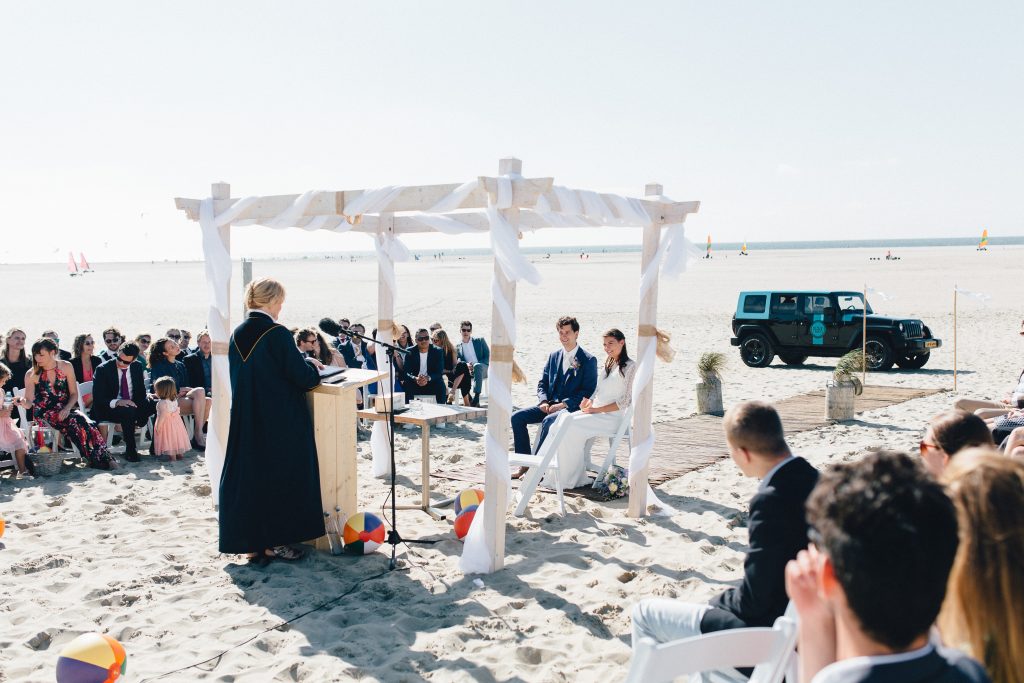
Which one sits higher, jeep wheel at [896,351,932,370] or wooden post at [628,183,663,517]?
wooden post at [628,183,663,517]

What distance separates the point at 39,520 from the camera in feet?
21.1

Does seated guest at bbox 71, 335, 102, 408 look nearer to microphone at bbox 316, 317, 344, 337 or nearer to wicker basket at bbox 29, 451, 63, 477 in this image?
wicker basket at bbox 29, 451, 63, 477

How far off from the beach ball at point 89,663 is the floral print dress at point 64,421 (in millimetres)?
4889

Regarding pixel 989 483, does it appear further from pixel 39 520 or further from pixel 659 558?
pixel 39 520

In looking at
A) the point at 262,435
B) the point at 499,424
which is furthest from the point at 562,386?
the point at 262,435

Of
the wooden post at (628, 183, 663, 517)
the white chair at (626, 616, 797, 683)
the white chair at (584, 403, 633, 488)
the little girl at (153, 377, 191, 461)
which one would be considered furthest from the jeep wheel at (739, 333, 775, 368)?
the white chair at (626, 616, 797, 683)

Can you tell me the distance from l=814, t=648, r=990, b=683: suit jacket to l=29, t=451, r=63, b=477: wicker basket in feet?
26.2

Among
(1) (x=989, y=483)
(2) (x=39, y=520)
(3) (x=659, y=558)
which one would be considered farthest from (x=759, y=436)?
(2) (x=39, y=520)

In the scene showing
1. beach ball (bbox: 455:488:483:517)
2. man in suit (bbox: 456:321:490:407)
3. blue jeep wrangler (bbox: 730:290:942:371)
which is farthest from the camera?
blue jeep wrangler (bbox: 730:290:942:371)

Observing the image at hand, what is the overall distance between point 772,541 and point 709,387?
8.60m

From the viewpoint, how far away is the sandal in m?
5.59

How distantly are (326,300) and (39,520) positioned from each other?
34.0 m

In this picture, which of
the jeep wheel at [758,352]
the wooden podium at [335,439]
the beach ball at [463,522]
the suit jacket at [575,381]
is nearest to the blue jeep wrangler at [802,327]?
the jeep wheel at [758,352]

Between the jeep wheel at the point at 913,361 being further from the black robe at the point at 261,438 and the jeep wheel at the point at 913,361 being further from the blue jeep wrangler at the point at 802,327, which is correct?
the black robe at the point at 261,438
